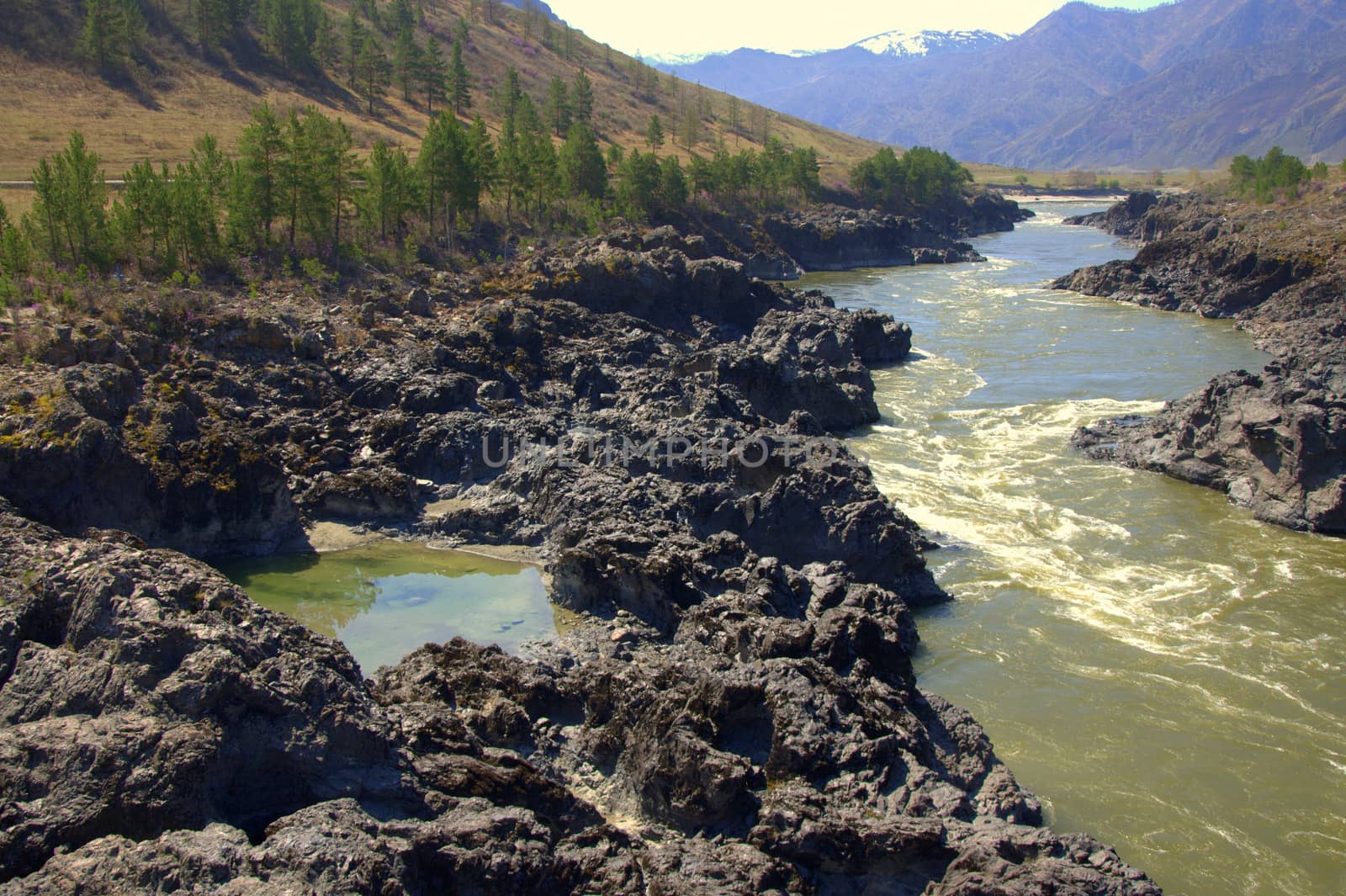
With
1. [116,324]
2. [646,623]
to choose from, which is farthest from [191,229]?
[646,623]

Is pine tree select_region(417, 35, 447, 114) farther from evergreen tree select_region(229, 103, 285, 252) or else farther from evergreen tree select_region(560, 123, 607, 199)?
evergreen tree select_region(229, 103, 285, 252)

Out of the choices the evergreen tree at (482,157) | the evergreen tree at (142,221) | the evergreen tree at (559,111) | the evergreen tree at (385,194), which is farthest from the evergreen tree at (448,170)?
the evergreen tree at (559,111)

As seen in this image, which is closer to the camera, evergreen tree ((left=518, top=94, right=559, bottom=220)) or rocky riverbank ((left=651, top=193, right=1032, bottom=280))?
evergreen tree ((left=518, top=94, right=559, bottom=220))

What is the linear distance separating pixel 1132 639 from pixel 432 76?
100 meters

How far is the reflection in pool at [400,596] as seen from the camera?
22.3 meters

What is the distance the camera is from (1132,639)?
23.4 meters

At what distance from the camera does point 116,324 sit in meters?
33.2

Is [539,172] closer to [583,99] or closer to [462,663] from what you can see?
[462,663]

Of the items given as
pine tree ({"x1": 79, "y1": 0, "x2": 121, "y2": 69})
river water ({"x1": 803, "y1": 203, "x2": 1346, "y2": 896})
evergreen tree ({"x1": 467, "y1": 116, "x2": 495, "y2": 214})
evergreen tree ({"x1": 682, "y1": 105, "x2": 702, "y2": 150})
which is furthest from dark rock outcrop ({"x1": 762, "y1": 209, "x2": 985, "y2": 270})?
pine tree ({"x1": 79, "y1": 0, "x2": 121, "y2": 69})

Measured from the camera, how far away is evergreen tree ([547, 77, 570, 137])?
11181cm

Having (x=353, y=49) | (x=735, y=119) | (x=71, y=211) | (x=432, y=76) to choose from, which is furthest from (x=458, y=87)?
(x=735, y=119)

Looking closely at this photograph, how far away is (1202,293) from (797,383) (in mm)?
48768

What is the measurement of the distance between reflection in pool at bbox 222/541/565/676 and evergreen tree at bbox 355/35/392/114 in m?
81.5

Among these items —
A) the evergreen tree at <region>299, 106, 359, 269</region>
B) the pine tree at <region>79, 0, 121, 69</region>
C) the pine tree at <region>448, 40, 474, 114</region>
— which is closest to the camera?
the evergreen tree at <region>299, 106, 359, 269</region>
